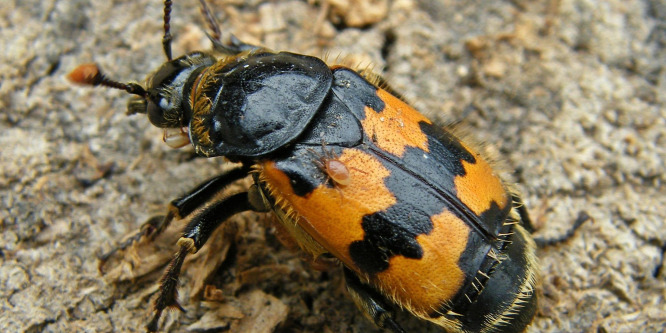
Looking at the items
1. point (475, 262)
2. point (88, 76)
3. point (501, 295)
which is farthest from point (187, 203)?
point (501, 295)

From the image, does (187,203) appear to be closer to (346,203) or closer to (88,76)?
(88,76)

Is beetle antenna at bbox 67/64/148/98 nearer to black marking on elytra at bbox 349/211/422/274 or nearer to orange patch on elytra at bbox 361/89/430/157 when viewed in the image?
orange patch on elytra at bbox 361/89/430/157

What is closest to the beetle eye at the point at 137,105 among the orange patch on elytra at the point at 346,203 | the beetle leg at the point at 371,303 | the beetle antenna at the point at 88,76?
the beetle antenna at the point at 88,76

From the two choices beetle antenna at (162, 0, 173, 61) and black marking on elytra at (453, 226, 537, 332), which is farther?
beetle antenna at (162, 0, 173, 61)

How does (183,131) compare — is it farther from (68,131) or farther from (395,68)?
(395,68)

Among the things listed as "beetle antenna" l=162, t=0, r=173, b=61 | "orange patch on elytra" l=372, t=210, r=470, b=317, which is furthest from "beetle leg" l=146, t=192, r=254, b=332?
"beetle antenna" l=162, t=0, r=173, b=61

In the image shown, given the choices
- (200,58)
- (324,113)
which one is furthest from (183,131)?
(324,113)
